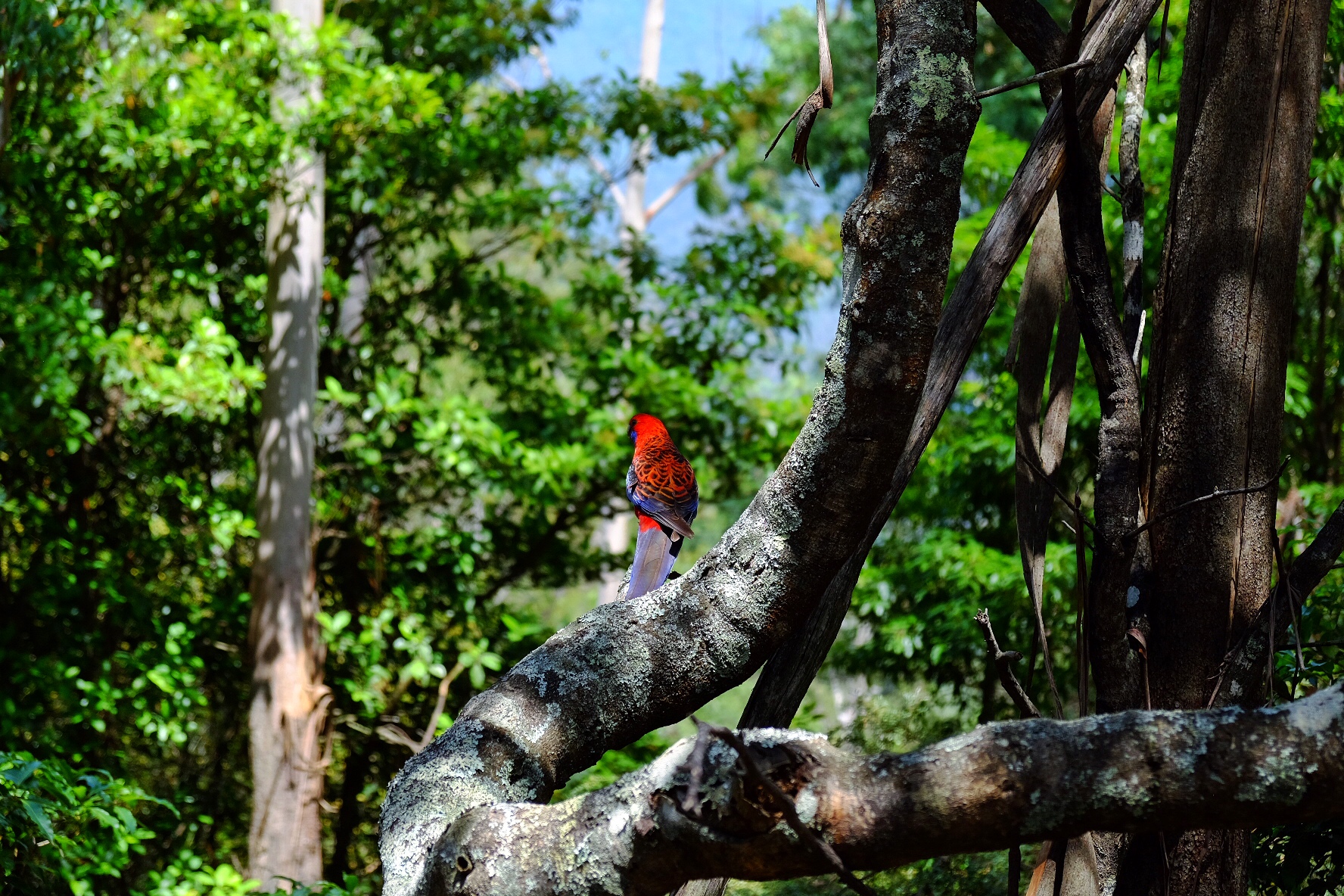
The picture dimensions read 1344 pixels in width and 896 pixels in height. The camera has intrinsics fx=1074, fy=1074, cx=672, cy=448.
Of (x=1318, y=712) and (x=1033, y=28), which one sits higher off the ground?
(x=1033, y=28)

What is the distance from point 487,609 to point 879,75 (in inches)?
221

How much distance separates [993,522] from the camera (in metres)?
6.36

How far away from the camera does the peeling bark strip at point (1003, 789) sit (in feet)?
3.44

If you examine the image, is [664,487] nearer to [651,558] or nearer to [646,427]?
[651,558]

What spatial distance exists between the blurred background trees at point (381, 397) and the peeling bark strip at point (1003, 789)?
361cm

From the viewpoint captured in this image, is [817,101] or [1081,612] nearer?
[817,101]

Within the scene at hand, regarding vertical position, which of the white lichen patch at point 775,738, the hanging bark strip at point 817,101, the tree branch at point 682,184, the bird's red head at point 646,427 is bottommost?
the white lichen patch at point 775,738

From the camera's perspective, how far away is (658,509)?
2.69 meters

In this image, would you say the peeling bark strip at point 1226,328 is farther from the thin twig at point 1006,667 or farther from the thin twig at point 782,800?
the thin twig at point 782,800

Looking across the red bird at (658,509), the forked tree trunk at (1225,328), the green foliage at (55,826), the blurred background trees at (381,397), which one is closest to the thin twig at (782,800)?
the forked tree trunk at (1225,328)

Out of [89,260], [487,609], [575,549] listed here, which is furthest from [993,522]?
[89,260]

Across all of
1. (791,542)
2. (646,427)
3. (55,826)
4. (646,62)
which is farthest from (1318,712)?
(646,62)

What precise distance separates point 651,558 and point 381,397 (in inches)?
142

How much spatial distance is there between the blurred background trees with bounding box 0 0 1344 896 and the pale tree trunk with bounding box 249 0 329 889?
→ 180 millimetres
